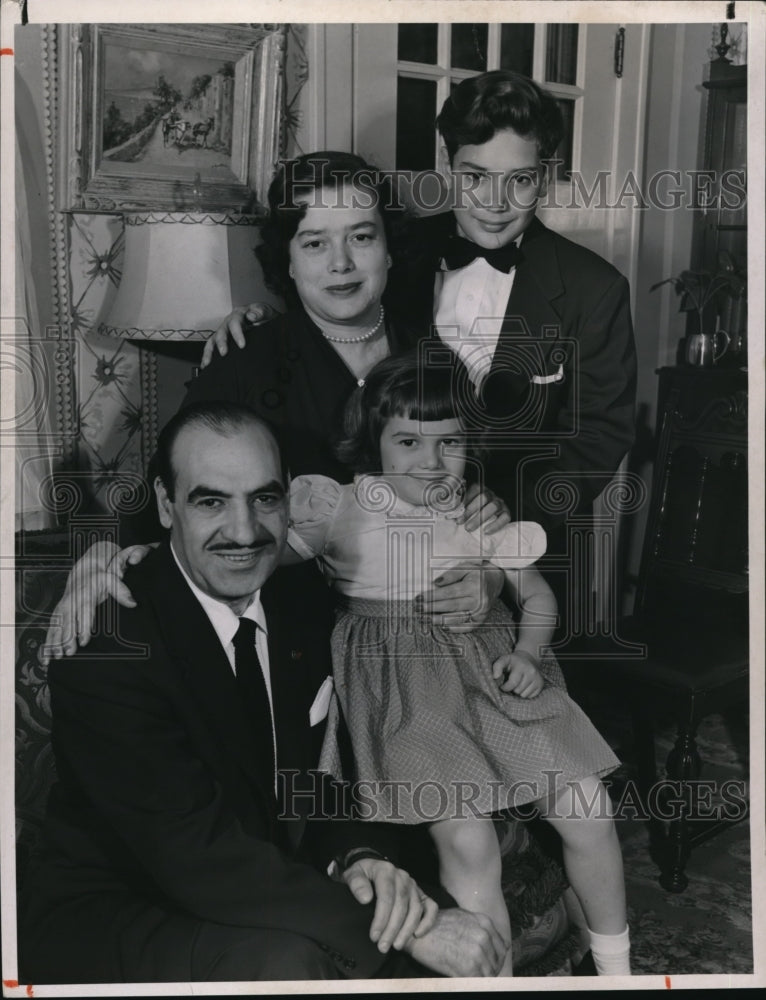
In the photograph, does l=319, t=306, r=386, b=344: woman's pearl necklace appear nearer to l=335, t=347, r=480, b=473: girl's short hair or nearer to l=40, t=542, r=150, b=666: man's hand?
l=335, t=347, r=480, b=473: girl's short hair

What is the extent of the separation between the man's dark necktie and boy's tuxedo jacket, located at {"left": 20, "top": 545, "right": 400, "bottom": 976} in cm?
2

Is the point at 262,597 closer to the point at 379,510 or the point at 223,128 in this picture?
the point at 379,510

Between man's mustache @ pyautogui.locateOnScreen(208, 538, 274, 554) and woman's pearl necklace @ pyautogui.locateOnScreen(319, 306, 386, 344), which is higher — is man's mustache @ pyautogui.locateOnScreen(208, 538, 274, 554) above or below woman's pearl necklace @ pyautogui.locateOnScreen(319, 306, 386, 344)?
below

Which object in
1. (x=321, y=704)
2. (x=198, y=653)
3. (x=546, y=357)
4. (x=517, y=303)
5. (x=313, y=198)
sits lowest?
(x=321, y=704)

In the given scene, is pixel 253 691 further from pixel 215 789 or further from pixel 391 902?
pixel 391 902

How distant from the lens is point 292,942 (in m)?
1.85

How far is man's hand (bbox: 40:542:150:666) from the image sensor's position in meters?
1.86

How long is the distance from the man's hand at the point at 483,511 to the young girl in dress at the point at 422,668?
20 millimetres

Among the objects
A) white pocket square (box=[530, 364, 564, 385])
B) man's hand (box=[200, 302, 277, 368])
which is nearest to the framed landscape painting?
man's hand (box=[200, 302, 277, 368])

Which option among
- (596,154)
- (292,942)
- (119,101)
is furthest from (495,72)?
(292,942)

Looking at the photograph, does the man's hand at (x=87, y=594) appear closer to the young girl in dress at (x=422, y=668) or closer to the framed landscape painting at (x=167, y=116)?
the young girl in dress at (x=422, y=668)

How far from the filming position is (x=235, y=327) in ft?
6.22

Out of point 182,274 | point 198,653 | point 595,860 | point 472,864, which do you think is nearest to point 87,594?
point 198,653

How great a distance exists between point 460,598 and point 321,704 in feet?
1.06
